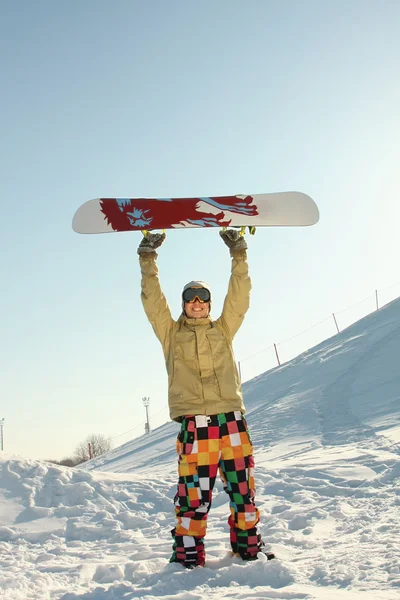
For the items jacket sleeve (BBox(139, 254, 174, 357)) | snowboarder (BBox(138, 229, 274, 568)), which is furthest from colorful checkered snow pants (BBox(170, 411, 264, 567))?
jacket sleeve (BBox(139, 254, 174, 357))

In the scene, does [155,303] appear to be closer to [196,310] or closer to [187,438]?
[196,310]

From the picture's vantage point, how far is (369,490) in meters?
4.98

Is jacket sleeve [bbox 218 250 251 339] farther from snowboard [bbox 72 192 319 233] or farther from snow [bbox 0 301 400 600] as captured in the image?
snow [bbox 0 301 400 600]

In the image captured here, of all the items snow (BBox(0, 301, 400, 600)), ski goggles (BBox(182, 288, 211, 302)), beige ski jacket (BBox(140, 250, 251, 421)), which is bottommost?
snow (BBox(0, 301, 400, 600))

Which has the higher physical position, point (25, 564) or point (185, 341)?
point (185, 341)

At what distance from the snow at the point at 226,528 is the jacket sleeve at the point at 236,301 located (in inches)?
60.0

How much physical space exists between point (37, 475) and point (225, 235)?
3557 mm

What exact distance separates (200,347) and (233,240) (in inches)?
34.9

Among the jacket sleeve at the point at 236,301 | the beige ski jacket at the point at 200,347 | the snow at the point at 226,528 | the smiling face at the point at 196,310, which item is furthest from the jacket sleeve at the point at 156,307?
the snow at the point at 226,528

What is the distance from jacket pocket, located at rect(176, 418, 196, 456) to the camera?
334cm

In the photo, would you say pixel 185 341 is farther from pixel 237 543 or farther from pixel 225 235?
pixel 237 543

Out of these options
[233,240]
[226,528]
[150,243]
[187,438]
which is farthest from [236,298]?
[226,528]

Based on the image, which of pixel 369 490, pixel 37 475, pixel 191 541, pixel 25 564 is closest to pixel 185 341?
pixel 191 541

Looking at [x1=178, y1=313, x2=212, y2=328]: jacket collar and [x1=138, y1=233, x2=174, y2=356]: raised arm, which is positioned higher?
[x1=138, y1=233, x2=174, y2=356]: raised arm
